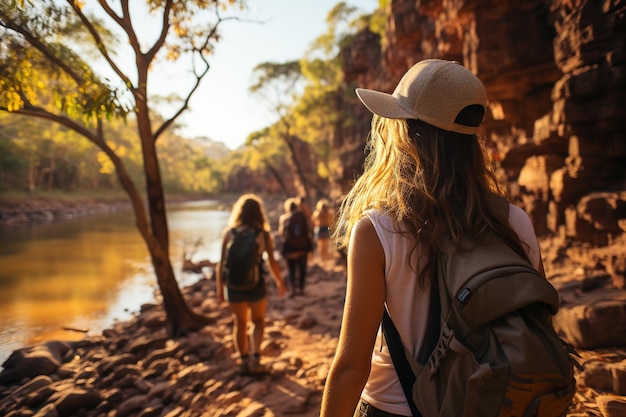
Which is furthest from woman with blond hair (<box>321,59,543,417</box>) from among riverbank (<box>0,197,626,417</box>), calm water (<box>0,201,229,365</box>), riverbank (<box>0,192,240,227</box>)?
riverbank (<box>0,192,240,227</box>)

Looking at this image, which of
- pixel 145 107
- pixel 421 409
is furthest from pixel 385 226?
pixel 145 107

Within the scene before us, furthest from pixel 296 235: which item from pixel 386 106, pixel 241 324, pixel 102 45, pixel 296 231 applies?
pixel 386 106

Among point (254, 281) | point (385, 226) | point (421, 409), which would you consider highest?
point (385, 226)

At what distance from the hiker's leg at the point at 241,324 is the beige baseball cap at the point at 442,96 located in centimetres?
335

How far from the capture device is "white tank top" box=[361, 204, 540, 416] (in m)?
1.10

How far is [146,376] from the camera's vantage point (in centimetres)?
448

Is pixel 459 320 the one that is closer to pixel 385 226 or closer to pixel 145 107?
pixel 385 226

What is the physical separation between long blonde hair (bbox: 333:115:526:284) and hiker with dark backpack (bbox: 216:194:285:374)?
283 cm

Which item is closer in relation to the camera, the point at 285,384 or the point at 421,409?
the point at 421,409

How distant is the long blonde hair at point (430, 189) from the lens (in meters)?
1.10

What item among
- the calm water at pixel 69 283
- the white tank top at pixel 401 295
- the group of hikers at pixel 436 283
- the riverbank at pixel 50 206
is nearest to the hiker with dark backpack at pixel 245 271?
the group of hikers at pixel 436 283

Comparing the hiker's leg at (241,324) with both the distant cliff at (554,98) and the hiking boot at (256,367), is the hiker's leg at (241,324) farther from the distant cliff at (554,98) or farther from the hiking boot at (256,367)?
the distant cliff at (554,98)

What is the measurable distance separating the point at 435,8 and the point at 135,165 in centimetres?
5121

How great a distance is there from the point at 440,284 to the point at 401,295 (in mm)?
132
